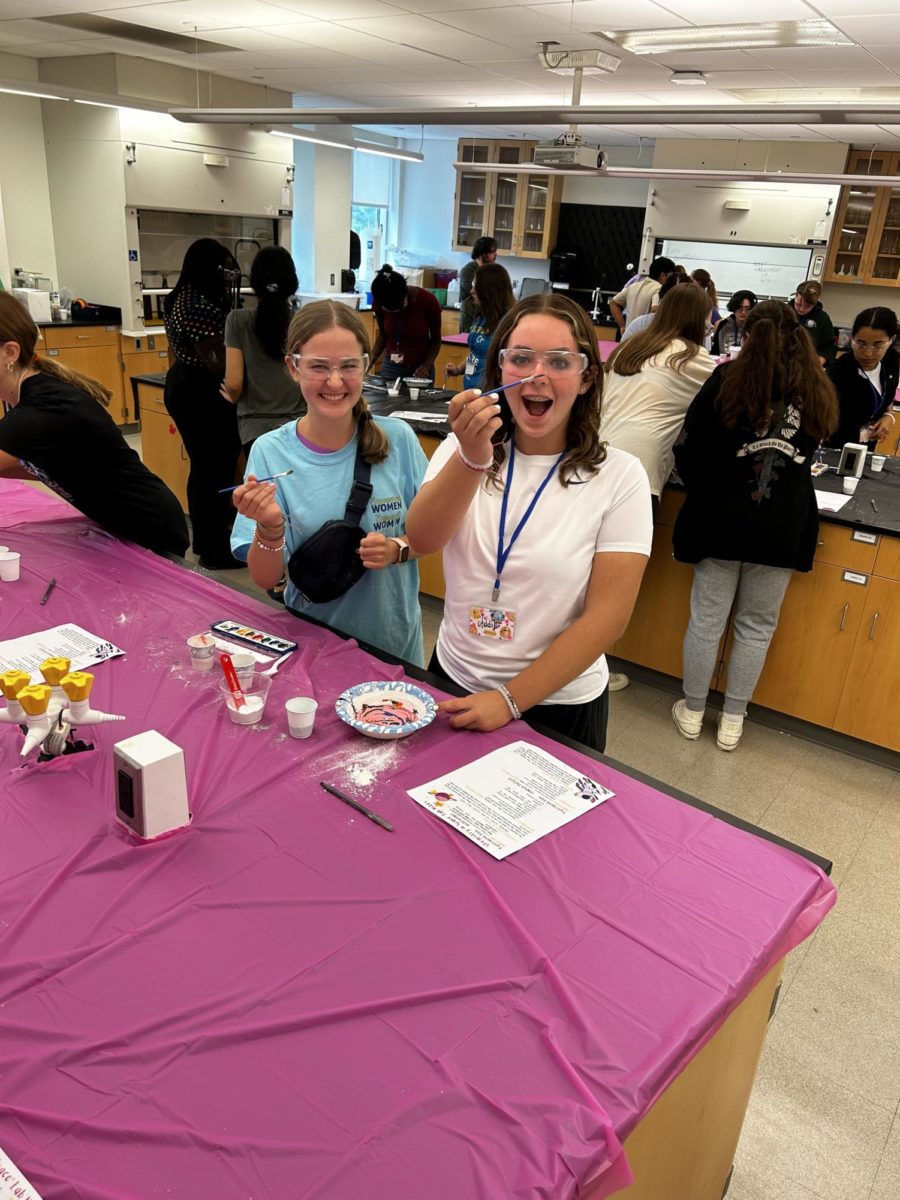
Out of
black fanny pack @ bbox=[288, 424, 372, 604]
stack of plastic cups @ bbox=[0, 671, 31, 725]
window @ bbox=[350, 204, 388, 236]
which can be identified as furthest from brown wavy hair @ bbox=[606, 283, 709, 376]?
window @ bbox=[350, 204, 388, 236]

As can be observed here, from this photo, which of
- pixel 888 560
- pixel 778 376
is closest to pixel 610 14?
pixel 778 376

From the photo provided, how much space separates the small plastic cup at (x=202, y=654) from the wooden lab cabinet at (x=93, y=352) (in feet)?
16.6

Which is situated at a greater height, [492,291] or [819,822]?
[492,291]

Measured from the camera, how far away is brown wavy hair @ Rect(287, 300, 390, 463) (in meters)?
1.94

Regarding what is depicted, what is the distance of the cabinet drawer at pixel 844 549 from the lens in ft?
10.0

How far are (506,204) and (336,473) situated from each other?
30.6 ft

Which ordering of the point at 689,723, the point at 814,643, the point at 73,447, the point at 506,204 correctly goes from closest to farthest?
the point at 73,447, the point at 814,643, the point at 689,723, the point at 506,204

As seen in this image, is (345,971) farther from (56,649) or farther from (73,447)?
(73,447)

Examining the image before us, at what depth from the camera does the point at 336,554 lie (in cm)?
189

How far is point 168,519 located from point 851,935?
2301mm

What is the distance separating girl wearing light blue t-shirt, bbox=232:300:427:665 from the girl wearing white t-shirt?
239 millimetres

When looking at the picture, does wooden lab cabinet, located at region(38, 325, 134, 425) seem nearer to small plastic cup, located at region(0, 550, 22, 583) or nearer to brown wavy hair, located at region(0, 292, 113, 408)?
brown wavy hair, located at region(0, 292, 113, 408)

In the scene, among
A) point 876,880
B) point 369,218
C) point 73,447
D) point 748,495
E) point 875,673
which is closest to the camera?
point 73,447

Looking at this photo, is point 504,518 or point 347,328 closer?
point 504,518
